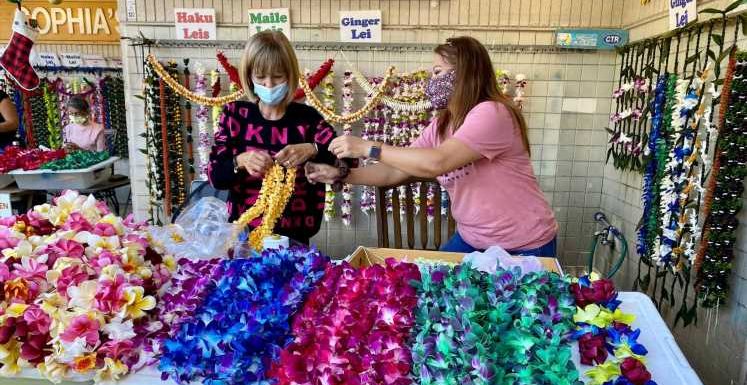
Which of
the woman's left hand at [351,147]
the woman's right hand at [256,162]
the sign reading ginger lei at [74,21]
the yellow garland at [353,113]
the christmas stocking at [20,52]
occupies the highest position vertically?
the sign reading ginger lei at [74,21]

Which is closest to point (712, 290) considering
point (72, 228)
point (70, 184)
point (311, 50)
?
point (72, 228)

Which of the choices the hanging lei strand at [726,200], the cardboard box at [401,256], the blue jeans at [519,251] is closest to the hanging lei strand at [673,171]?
→ the hanging lei strand at [726,200]

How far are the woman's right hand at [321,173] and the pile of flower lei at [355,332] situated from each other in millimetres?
594

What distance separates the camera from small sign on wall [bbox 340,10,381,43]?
128 inches

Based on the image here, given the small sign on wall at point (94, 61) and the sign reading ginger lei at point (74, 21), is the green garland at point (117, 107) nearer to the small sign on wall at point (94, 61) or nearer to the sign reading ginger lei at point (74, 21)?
the small sign on wall at point (94, 61)

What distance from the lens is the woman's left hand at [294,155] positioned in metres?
1.50

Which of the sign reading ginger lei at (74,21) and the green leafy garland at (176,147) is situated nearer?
the green leafy garland at (176,147)

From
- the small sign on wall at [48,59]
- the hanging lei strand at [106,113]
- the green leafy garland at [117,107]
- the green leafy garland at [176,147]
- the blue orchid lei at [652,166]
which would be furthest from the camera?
the small sign on wall at [48,59]

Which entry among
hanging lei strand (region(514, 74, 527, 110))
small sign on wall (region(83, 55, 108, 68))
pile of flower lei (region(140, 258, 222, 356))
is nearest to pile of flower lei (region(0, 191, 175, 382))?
pile of flower lei (region(140, 258, 222, 356))

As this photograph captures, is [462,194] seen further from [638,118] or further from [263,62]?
[638,118]

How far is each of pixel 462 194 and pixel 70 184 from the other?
2920mm

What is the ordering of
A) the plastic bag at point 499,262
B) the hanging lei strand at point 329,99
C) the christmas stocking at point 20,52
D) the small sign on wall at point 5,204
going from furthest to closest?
the christmas stocking at point 20,52 < the hanging lei strand at point 329,99 < the small sign on wall at point 5,204 < the plastic bag at point 499,262

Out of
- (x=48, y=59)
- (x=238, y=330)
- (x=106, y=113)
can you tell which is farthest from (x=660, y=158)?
(x=48, y=59)

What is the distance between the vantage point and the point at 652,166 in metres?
2.40
